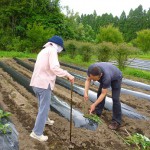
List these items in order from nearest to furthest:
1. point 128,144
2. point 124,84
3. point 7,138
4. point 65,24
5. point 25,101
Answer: point 7,138 < point 128,144 < point 25,101 < point 124,84 < point 65,24

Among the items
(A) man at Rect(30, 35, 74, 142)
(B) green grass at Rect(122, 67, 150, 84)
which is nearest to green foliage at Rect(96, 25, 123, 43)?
(B) green grass at Rect(122, 67, 150, 84)

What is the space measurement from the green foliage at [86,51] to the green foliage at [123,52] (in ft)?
7.95

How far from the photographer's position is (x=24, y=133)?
14.9 ft

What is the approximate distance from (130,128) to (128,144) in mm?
732

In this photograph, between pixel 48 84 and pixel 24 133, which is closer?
pixel 48 84

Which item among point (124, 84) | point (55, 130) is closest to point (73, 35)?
point (124, 84)

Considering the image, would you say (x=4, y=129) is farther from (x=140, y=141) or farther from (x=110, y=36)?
(x=110, y=36)

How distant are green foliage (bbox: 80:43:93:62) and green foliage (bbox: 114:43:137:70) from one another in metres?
2.42

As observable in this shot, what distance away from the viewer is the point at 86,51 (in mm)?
15164

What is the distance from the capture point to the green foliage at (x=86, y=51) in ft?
48.9

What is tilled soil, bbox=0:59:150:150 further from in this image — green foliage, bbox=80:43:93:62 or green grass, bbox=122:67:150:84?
green foliage, bbox=80:43:93:62

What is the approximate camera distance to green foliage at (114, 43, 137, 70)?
12141mm

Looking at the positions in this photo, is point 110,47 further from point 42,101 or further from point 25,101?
point 42,101

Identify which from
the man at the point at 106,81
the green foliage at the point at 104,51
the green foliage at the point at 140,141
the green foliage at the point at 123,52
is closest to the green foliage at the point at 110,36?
the green foliage at the point at 104,51
